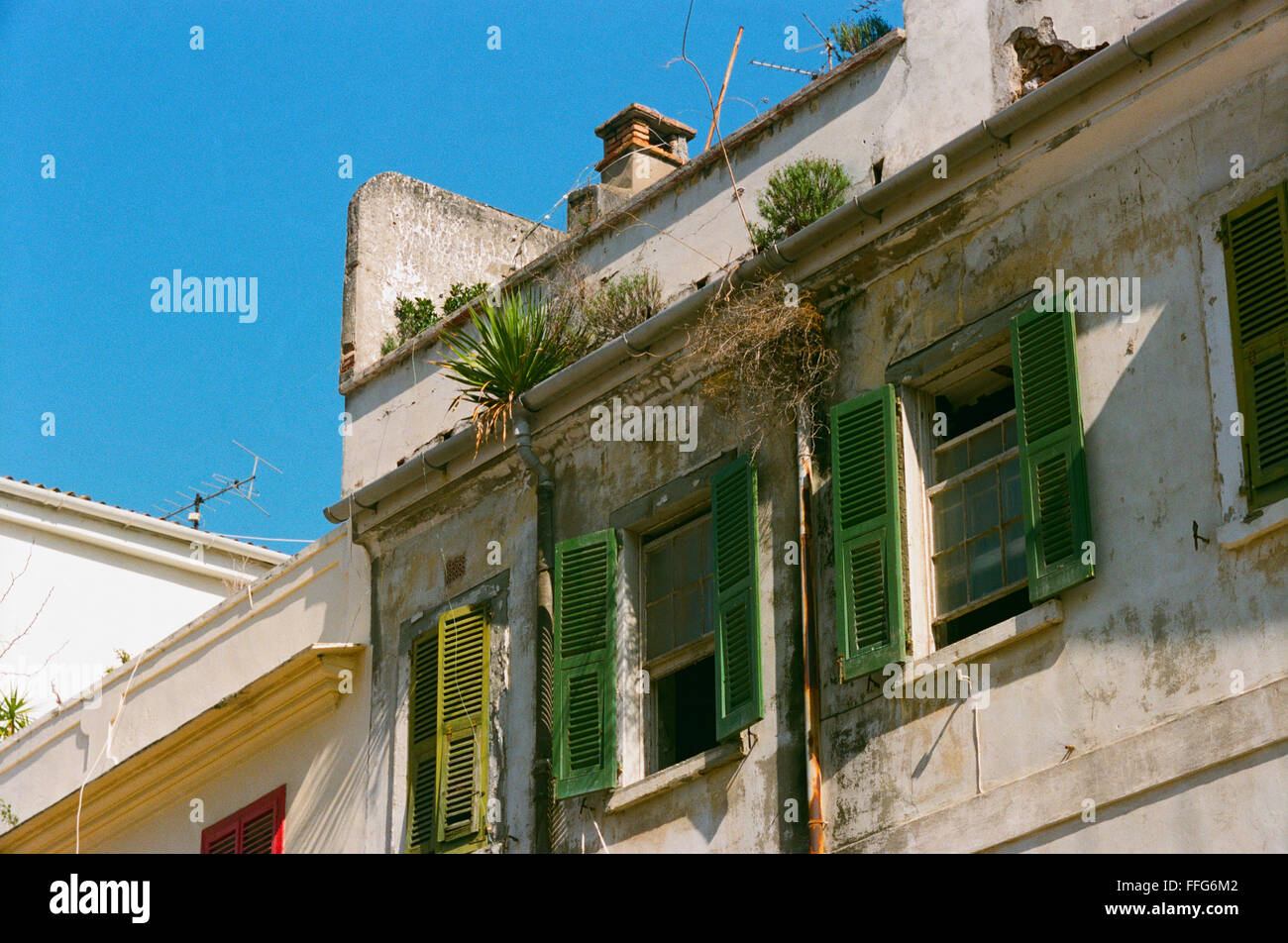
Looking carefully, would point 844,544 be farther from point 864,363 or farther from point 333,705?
point 333,705

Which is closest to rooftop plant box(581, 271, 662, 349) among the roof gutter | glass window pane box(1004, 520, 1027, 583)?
the roof gutter

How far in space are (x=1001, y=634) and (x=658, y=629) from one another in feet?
9.61

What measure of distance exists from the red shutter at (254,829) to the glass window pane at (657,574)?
3.67 metres

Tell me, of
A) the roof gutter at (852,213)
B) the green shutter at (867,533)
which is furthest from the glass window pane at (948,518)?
the roof gutter at (852,213)

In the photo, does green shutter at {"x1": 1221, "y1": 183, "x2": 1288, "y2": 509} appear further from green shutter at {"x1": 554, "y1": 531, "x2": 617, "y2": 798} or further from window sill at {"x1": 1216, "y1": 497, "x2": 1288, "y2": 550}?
green shutter at {"x1": 554, "y1": 531, "x2": 617, "y2": 798}

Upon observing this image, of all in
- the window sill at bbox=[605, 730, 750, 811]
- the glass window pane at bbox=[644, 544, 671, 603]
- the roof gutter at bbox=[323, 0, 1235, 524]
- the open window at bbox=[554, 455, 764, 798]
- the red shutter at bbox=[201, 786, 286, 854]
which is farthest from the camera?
the red shutter at bbox=[201, 786, 286, 854]

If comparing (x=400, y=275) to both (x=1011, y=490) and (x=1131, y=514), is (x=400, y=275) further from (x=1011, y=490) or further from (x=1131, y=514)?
(x=1131, y=514)

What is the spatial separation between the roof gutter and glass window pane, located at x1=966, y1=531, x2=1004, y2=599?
201 cm

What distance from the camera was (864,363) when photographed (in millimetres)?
12148

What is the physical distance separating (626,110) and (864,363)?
4.65 m

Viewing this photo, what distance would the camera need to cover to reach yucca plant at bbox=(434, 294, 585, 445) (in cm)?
1409

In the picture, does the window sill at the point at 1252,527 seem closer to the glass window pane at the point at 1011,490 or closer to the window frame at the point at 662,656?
the glass window pane at the point at 1011,490

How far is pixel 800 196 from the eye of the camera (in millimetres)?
12922

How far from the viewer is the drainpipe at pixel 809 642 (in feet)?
37.0
